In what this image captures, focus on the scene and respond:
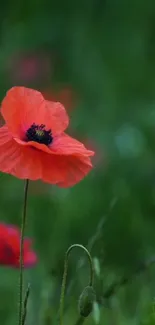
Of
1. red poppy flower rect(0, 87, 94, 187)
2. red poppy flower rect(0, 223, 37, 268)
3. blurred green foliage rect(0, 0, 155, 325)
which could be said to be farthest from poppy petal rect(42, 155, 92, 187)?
red poppy flower rect(0, 223, 37, 268)

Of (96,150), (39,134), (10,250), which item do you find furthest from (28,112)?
(96,150)

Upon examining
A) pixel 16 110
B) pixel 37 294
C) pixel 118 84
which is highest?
pixel 16 110

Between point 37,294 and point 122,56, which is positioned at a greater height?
point 37,294

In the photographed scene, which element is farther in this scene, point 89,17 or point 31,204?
point 89,17

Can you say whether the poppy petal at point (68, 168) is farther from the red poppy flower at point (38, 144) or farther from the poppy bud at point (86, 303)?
the poppy bud at point (86, 303)

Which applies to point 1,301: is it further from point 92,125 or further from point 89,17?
point 89,17

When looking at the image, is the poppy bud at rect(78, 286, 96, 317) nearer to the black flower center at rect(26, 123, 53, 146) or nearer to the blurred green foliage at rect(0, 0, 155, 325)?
the blurred green foliage at rect(0, 0, 155, 325)

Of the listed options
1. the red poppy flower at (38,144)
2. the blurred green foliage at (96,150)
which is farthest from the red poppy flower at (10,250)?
the red poppy flower at (38,144)

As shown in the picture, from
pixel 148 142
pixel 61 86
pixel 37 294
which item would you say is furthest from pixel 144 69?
pixel 37 294
